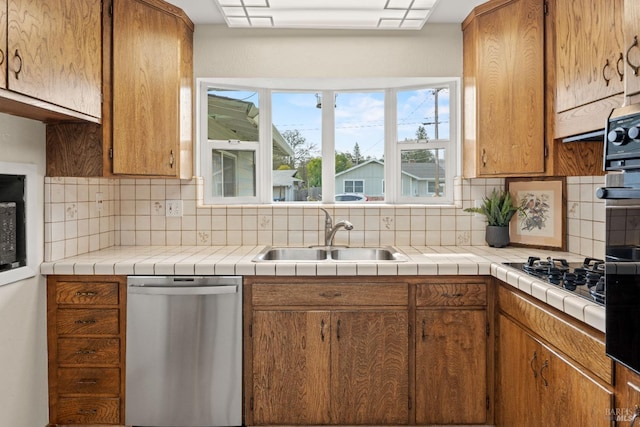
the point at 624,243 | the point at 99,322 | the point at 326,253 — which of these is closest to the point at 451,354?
the point at 326,253

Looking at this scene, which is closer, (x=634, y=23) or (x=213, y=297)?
(x=634, y=23)

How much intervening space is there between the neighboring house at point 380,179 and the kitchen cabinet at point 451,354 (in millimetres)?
970

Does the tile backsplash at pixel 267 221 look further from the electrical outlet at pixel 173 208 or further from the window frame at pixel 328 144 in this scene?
the window frame at pixel 328 144

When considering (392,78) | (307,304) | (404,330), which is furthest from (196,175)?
(404,330)

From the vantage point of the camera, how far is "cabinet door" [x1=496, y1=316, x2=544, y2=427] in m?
1.76

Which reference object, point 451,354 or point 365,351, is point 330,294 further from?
point 451,354

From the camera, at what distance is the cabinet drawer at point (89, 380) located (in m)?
2.21

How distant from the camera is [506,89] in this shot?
242 cm

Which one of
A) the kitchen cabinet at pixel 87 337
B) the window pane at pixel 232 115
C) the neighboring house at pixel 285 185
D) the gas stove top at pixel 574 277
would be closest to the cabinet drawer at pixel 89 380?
the kitchen cabinet at pixel 87 337

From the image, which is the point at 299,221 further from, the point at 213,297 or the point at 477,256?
the point at 477,256

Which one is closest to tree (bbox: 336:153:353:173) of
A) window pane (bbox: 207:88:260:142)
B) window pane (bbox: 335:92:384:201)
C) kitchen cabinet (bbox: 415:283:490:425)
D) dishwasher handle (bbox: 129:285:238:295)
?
window pane (bbox: 335:92:384:201)

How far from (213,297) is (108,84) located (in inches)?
48.2

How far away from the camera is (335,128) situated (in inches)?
122

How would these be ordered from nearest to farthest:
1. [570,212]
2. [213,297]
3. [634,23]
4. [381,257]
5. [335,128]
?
[634,23] < [213,297] < [570,212] < [381,257] < [335,128]
